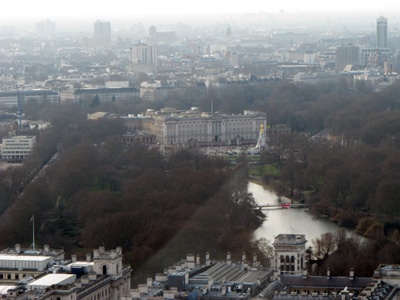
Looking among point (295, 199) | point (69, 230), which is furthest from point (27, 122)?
point (69, 230)

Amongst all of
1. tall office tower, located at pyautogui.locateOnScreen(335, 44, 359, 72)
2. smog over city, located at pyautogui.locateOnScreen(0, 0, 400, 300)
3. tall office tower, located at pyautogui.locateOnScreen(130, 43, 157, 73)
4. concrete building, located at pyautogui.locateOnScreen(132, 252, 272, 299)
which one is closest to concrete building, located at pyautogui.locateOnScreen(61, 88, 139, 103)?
smog over city, located at pyautogui.locateOnScreen(0, 0, 400, 300)

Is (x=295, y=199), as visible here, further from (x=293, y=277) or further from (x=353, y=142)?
(x=293, y=277)

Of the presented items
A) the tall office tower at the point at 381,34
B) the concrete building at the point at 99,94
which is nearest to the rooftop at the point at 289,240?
the concrete building at the point at 99,94

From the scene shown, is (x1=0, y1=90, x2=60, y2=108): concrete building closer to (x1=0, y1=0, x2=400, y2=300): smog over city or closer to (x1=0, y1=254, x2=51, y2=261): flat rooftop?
(x1=0, y1=0, x2=400, y2=300): smog over city

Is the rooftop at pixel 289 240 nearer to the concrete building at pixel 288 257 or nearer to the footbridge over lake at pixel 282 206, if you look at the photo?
the concrete building at pixel 288 257

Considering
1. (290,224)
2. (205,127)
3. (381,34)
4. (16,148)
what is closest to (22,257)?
(290,224)

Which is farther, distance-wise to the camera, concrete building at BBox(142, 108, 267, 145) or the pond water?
concrete building at BBox(142, 108, 267, 145)
